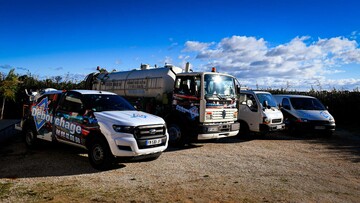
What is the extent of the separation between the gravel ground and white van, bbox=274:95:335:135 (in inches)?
127

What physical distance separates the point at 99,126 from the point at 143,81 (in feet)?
17.2

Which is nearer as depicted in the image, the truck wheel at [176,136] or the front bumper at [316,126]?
the truck wheel at [176,136]

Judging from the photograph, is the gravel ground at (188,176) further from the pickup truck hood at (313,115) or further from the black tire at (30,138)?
the pickup truck hood at (313,115)

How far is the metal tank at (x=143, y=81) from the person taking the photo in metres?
10.9

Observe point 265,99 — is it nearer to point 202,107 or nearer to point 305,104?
point 305,104

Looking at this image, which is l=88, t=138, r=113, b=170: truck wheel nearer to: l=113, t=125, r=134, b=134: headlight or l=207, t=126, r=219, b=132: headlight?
l=113, t=125, r=134, b=134: headlight

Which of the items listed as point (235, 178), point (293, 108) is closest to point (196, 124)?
point (235, 178)

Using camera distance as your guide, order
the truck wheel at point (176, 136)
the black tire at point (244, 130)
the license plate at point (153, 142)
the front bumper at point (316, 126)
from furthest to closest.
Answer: the front bumper at point (316, 126) < the black tire at point (244, 130) < the truck wheel at point (176, 136) < the license plate at point (153, 142)

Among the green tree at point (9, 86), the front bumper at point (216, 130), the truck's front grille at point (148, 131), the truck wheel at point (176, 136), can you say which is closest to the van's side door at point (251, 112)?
the front bumper at point (216, 130)

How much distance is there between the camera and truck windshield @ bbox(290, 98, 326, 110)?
14094mm

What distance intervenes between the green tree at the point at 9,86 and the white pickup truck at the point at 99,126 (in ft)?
33.5

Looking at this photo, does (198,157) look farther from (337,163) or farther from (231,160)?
(337,163)

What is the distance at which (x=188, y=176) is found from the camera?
21.6 feet

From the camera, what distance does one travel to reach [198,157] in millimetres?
8539
